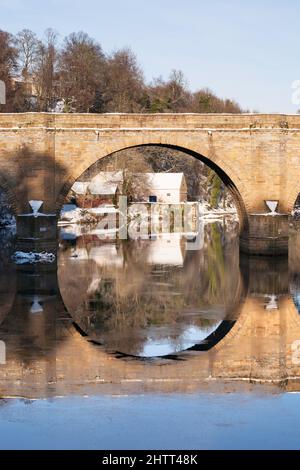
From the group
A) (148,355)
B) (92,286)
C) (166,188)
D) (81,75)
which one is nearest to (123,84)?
(81,75)

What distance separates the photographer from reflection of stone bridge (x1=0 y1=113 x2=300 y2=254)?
1260 inches

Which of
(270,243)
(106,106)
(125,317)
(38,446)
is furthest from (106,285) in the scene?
(106,106)

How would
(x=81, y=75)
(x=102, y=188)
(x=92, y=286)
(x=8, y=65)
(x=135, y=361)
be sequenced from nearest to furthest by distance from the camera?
(x=135, y=361) → (x=92, y=286) → (x=102, y=188) → (x=8, y=65) → (x=81, y=75)

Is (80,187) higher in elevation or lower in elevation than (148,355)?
higher

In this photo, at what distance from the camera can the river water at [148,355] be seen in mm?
9547

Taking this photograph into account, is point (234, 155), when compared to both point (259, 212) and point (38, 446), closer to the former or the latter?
point (259, 212)

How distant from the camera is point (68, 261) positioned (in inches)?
1228

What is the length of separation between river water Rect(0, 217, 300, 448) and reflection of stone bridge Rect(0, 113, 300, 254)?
4419 millimetres

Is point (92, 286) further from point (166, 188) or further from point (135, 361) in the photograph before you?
point (166, 188)

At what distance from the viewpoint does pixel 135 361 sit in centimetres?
1338

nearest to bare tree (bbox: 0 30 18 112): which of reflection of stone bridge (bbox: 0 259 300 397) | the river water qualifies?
the river water

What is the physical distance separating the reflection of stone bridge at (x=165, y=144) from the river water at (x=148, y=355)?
442 centimetres

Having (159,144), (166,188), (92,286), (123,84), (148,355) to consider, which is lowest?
(92,286)

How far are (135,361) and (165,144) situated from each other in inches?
800
